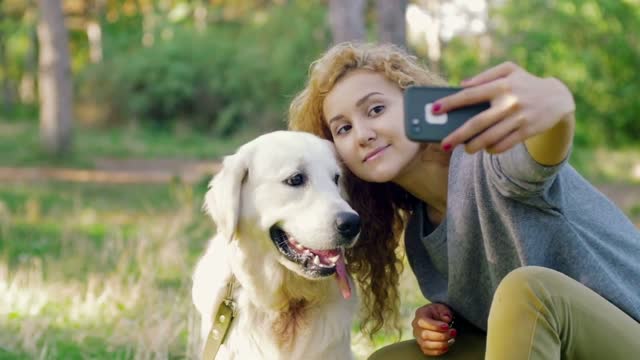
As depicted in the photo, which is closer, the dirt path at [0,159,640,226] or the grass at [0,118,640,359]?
the grass at [0,118,640,359]

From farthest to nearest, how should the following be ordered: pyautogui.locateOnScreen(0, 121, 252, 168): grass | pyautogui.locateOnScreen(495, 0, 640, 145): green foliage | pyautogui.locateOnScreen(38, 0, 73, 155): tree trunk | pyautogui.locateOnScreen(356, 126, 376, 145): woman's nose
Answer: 1. pyautogui.locateOnScreen(495, 0, 640, 145): green foliage
2. pyautogui.locateOnScreen(0, 121, 252, 168): grass
3. pyautogui.locateOnScreen(38, 0, 73, 155): tree trunk
4. pyautogui.locateOnScreen(356, 126, 376, 145): woman's nose

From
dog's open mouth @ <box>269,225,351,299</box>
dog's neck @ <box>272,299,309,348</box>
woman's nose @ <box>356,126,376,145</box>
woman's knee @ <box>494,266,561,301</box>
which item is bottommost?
dog's neck @ <box>272,299,309,348</box>

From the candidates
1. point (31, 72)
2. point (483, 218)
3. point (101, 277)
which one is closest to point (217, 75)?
point (31, 72)

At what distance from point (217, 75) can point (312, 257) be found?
19.3m

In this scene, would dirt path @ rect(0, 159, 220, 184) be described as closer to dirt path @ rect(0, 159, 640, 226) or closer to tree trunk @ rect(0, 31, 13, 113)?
dirt path @ rect(0, 159, 640, 226)

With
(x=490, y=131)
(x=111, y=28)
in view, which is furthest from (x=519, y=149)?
(x=111, y=28)

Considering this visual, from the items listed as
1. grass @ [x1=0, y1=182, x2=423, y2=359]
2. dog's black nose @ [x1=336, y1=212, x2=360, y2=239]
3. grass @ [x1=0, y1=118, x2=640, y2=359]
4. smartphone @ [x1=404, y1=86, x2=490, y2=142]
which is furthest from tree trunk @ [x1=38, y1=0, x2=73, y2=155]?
smartphone @ [x1=404, y1=86, x2=490, y2=142]

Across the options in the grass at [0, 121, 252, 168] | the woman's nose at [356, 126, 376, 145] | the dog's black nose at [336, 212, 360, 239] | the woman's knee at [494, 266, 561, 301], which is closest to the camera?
the woman's knee at [494, 266, 561, 301]

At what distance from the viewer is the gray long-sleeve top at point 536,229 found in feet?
8.61

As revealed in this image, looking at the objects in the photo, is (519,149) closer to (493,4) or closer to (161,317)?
(161,317)

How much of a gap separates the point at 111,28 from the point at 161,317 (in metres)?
23.8

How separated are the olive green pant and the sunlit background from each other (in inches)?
68.6

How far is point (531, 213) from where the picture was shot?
2.66 m

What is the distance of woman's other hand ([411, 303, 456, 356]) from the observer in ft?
10.9
